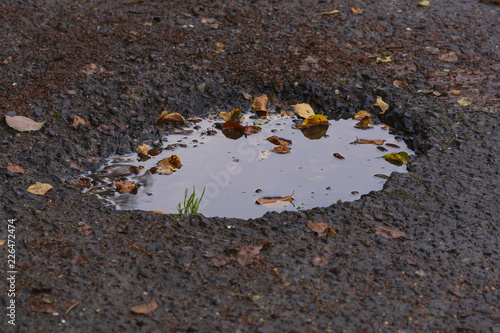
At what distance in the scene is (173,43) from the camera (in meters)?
4.53

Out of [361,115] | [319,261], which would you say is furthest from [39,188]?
[361,115]

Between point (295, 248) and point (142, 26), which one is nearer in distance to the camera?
point (295, 248)

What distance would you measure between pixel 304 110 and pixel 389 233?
5.05 ft

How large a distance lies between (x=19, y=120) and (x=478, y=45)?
3805 mm

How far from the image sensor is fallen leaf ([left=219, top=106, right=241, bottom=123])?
384 cm

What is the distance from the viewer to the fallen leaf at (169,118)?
149 inches

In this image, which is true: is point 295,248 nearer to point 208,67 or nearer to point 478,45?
point 208,67

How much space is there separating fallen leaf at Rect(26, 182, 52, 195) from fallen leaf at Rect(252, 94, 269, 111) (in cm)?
168

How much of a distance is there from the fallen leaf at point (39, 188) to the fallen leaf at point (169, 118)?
3.47ft

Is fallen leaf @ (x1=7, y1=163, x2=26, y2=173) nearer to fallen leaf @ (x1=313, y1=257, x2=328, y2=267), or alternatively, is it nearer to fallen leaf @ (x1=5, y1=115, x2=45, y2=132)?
fallen leaf @ (x1=5, y1=115, x2=45, y2=132)

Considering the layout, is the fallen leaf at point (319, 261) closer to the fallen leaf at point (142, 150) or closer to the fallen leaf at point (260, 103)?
the fallen leaf at point (142, 150)

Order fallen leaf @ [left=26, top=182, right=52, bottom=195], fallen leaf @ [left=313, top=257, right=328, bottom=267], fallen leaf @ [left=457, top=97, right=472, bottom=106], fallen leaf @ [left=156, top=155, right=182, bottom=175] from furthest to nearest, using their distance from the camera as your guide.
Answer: fallen leaf @ [left=457, top=97, right=472, bottom=106] → fallen leaf @ [left=156, top=155, right=182, bottom=175] → fallen leaf @ [left=26, top=182, right=52, bottom=195] → fallen leaf @ [left=313, top=257, right=328, bottom=267]

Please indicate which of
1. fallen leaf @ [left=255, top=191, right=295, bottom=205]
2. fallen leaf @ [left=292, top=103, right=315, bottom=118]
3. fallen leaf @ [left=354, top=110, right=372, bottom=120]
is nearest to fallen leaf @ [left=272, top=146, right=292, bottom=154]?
fallen leaf @ [left=292, top=103, right=315, bottom=118]

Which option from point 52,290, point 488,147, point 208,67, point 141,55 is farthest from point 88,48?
point 488,147
